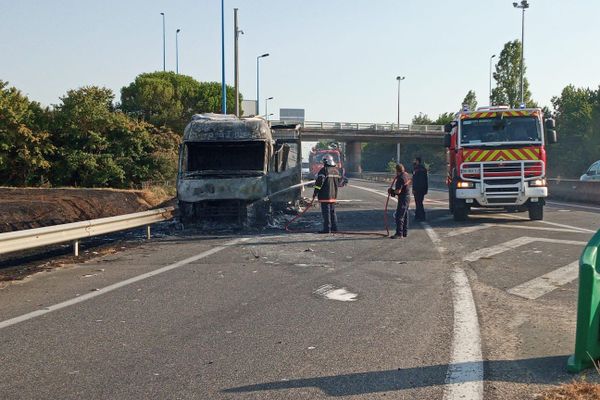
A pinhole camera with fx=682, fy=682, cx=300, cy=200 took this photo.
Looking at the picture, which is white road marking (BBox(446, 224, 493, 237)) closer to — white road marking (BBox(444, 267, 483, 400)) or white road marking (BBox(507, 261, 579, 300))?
white road marking (BBox(507, 261, 579, 300))

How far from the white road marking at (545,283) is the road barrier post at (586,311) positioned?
2.97 metres

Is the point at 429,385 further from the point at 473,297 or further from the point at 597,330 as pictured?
the point at 473,297

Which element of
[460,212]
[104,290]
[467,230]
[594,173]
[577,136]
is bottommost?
[104,290]

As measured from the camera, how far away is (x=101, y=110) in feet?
112

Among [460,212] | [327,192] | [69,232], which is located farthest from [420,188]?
[69,232]

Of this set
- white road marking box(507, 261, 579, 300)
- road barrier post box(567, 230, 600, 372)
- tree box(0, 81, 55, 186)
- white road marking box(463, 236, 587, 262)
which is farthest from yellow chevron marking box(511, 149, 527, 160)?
tree box(0, 81, 55, 186)

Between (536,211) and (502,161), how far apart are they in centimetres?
162

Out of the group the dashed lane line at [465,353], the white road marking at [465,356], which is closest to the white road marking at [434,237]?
the dashed lane line at [465,353]

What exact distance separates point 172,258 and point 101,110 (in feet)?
80.4

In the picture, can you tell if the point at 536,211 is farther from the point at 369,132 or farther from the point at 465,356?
the point at 369,132

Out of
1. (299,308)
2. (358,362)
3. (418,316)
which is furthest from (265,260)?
(358,362)

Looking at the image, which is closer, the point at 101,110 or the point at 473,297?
the point at 473,297

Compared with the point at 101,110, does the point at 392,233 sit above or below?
below

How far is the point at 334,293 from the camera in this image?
→ 832 cm
